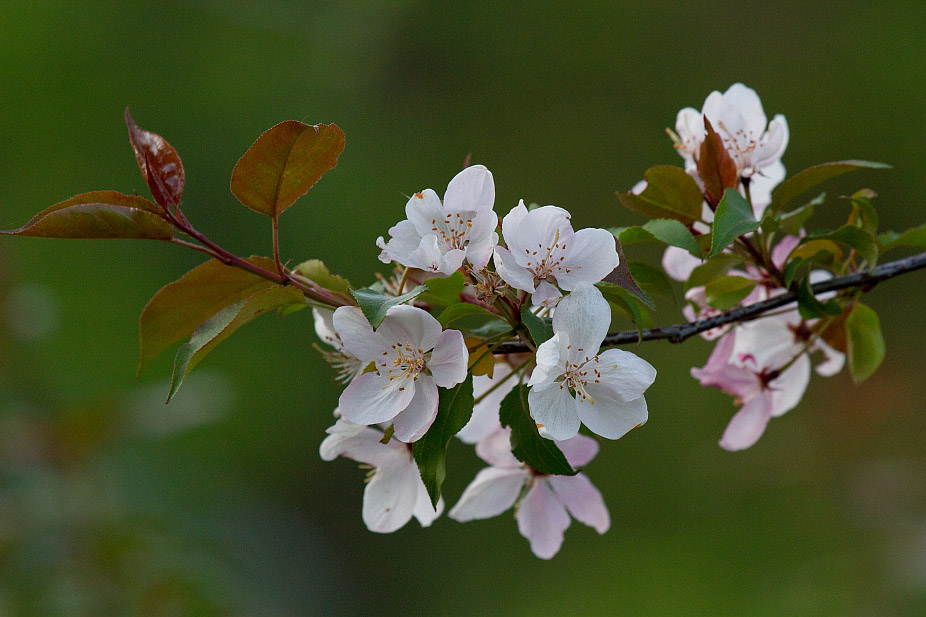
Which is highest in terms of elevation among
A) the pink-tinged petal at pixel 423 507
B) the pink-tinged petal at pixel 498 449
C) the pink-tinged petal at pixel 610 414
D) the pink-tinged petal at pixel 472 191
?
the pink-tinged petal at pixel 472 191

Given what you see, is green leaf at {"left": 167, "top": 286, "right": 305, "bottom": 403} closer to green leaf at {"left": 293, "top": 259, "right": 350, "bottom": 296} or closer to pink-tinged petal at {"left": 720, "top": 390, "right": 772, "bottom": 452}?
green leaf at {"left": 293, "top": 259, "right": 350, "bottom": 296}

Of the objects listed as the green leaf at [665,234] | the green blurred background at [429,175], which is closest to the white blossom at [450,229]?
the green leaf at [665,234]

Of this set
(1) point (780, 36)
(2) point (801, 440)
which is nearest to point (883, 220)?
(1) point (780, 36)

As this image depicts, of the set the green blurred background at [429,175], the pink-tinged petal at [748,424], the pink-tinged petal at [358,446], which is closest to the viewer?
the pink-tinged petal at [358,446]

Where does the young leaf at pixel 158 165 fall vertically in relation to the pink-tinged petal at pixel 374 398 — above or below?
above

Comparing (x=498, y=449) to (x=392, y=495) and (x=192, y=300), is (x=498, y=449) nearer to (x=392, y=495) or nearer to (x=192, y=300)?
(x=392, y=495)

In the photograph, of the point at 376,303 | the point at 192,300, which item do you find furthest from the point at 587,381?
the point at 192,300

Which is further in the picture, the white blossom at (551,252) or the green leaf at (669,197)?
the green leaf at (669,197)

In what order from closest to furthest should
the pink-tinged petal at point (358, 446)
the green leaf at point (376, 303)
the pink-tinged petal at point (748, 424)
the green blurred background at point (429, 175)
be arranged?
the green leaf at point (376, 303)
the pink-tinged petal at point (358, 446)
the pink-tinged petal at point (748, 424)
the green blurred background at point (429, 175)

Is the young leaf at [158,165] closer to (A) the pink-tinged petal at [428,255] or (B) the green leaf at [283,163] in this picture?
(B) the green leaf at [283,163]
